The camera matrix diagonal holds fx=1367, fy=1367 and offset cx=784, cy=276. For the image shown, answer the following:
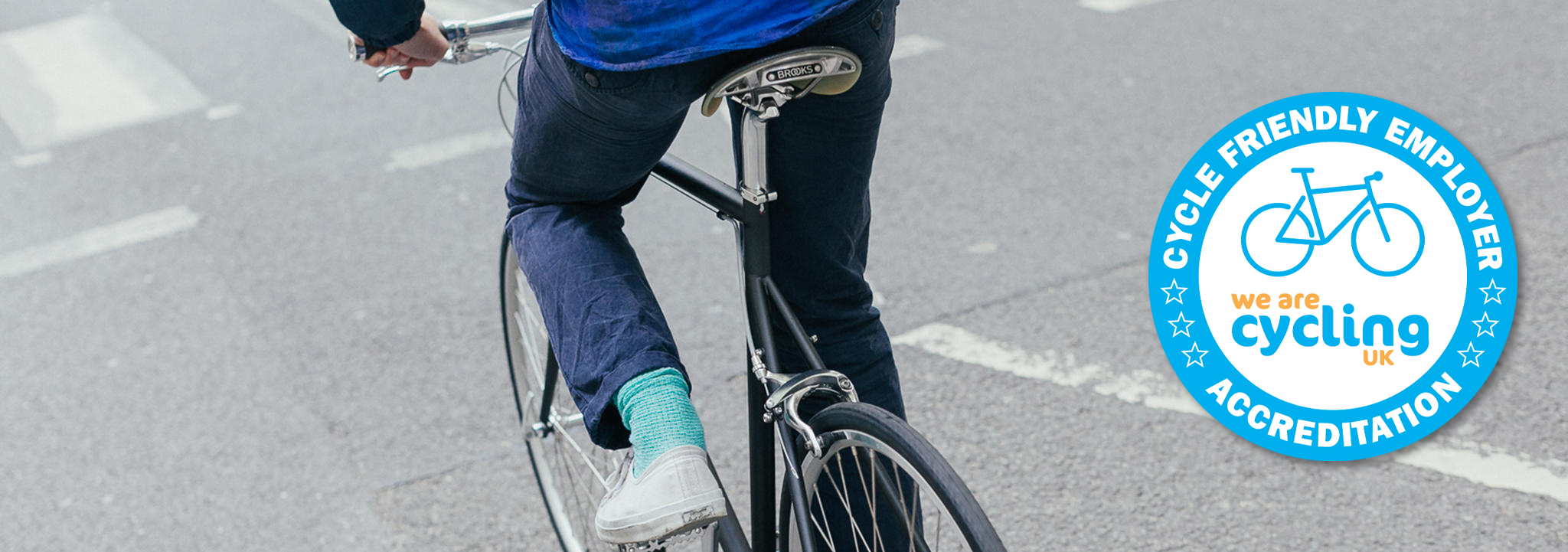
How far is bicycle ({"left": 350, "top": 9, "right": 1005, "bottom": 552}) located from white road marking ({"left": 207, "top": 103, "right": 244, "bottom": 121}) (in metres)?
4.09

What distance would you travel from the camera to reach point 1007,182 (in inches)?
180

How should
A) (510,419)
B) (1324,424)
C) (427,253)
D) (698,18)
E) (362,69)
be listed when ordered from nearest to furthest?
(698,18) → (1324,424) → (510,419) → (427,253) → (362,69)

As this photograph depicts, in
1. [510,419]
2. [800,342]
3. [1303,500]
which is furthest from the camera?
[510,419]

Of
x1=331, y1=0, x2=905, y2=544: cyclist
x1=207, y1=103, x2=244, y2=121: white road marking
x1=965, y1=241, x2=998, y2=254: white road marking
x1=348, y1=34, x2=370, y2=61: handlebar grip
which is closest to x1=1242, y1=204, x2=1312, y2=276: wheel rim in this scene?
x1=965, y1=241, x2=998, y2=254: white road marking

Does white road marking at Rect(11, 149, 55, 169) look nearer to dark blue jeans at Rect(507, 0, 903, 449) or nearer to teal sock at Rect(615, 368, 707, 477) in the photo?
dark blue jeans at Rect(507, 0, 903, 449)

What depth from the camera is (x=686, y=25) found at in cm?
165

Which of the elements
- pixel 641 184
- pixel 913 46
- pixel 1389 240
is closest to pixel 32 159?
pixel 913 46

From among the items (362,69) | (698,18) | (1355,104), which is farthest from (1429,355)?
(362,69)

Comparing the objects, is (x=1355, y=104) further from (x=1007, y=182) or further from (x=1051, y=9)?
(x=1051, y=9)

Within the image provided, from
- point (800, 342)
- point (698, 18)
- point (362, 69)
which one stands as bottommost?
point (362, 69)

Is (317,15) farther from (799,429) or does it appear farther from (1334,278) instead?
(799,429)

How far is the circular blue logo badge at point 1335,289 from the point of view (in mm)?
3182

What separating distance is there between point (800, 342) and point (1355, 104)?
3.24 meters

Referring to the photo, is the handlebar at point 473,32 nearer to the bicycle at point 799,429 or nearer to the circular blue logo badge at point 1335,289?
the bicycle at point 799,429
